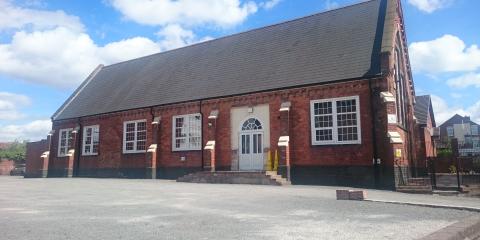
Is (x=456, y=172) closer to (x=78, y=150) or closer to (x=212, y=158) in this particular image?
(x=212, y=158)

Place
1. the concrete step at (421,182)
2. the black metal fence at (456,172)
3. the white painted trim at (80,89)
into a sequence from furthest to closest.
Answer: the white painted trim at (80,89) < the black metal fence at (456,172) < the concrete step at (421,182)

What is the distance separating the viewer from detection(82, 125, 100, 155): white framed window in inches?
1211

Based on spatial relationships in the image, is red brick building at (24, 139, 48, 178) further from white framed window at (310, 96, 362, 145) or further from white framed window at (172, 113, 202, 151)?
white framed window at (310, 96, 362, 145)

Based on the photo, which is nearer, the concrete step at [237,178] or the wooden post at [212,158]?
the concrete step at [237,178]

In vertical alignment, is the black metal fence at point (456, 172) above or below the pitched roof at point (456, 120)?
below

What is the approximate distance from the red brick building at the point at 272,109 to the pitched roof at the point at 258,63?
0.09 meters

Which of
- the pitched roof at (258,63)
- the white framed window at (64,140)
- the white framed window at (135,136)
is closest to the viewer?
the pitched roof at (258,63)

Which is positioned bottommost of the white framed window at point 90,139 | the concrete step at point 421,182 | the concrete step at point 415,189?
the concrete step at point 415,189

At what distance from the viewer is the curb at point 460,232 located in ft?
18.9

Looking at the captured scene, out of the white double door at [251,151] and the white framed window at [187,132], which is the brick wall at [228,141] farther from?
the white double door at [251,151]

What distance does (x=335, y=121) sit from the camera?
1955 centimetres

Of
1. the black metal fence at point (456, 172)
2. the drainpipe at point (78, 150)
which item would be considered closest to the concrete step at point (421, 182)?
the black metal fence at point (456, 172)

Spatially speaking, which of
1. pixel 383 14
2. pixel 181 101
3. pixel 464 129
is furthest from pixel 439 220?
pixel 464 129

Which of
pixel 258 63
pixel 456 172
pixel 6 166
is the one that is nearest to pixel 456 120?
pixel 456 172
